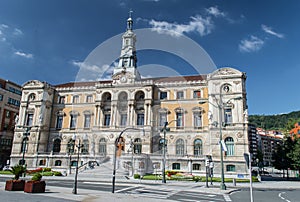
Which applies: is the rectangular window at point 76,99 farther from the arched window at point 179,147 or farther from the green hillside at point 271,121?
the green hillside at point 271,121

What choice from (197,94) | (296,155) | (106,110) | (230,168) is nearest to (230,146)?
(230,168)

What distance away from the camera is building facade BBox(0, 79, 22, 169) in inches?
2336

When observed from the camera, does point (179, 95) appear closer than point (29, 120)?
Yes

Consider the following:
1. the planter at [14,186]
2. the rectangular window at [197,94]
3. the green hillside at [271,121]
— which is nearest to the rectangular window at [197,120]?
the rectangular window at [197,94]

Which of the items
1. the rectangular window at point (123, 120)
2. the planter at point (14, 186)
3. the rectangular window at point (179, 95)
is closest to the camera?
the planter at point (14, 186)

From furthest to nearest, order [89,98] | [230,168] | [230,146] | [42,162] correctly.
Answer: [89,98]
[42,162]
[230,146]
[230,168]

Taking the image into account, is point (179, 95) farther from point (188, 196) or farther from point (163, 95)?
point (188, 196)

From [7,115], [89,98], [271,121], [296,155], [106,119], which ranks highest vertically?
[271,121]

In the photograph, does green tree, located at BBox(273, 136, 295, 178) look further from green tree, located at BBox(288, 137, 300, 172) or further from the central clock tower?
the central clock tower

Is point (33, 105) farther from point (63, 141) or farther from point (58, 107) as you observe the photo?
point (63, 141)

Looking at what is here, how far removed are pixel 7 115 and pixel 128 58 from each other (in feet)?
110

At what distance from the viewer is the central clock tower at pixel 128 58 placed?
55625 mm

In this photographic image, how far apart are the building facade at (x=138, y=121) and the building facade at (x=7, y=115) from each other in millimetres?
8266

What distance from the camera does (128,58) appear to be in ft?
200
